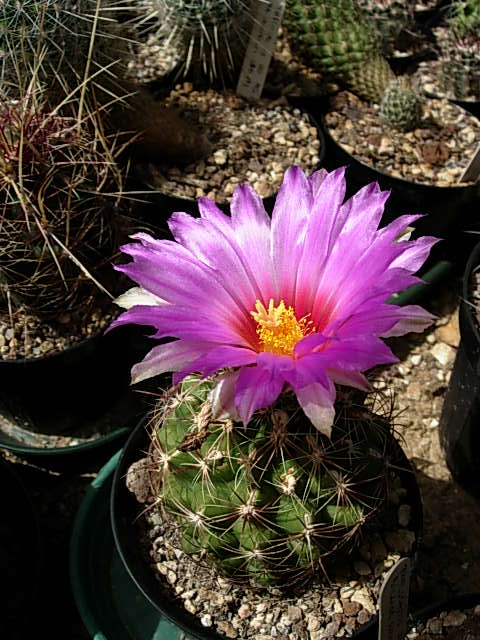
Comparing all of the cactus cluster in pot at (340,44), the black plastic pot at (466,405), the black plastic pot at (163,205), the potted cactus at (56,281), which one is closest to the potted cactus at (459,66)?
the cactus cluster in pot at (340,44)

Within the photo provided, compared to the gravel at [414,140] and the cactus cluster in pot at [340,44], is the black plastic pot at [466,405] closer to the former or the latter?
the gravel at [414,140]

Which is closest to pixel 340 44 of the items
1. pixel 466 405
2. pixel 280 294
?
pixel 466 405

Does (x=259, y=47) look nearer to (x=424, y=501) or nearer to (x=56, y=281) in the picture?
(x=56, y=281)

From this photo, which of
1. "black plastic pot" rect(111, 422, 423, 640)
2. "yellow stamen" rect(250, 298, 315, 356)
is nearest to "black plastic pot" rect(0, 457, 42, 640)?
"black plastic pot" rect(111, 422, 423, 640)

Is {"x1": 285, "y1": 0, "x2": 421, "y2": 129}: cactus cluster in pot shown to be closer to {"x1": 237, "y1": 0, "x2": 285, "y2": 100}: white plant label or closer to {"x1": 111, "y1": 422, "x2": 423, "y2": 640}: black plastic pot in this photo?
{"x1": 237, "y1": 0, "x2": 285, "y2": 100}: white plant label

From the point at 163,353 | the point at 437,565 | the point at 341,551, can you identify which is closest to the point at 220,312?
the point at 163,353

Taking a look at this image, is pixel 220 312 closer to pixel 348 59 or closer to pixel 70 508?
pixel 70 508
